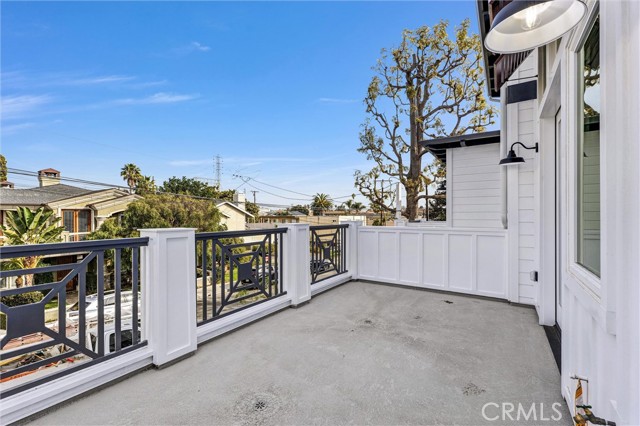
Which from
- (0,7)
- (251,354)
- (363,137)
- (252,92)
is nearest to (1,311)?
(251,354)

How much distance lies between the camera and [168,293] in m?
2.25

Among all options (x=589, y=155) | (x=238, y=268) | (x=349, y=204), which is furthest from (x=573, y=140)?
(x=349, y=204)

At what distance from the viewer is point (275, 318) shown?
3240 millimetres

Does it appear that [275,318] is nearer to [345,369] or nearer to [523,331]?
[345,369]

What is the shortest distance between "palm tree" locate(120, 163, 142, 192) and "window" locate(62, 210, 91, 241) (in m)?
12.8

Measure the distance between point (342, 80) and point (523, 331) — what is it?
12.3 meters

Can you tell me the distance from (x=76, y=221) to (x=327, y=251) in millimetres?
15839

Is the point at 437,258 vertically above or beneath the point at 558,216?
beneath

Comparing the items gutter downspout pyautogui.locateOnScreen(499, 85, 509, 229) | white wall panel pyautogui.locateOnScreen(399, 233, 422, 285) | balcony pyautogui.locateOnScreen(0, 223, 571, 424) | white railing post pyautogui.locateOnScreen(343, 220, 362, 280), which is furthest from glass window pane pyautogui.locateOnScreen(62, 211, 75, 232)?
gutter downspout pyautogui.locateOnScreen(499, 85, 509, 229)

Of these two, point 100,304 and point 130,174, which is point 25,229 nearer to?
point 100,304

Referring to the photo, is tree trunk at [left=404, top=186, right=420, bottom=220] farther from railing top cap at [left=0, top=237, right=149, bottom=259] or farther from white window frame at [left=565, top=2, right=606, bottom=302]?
railing top cap at [left=0, top=237, right=149, bottom=259]

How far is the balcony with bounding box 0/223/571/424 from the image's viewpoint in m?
1.69

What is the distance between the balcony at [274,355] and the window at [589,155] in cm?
105

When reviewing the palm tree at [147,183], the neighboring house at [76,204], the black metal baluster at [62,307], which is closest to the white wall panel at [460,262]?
the black metal baluster at [62,307]
